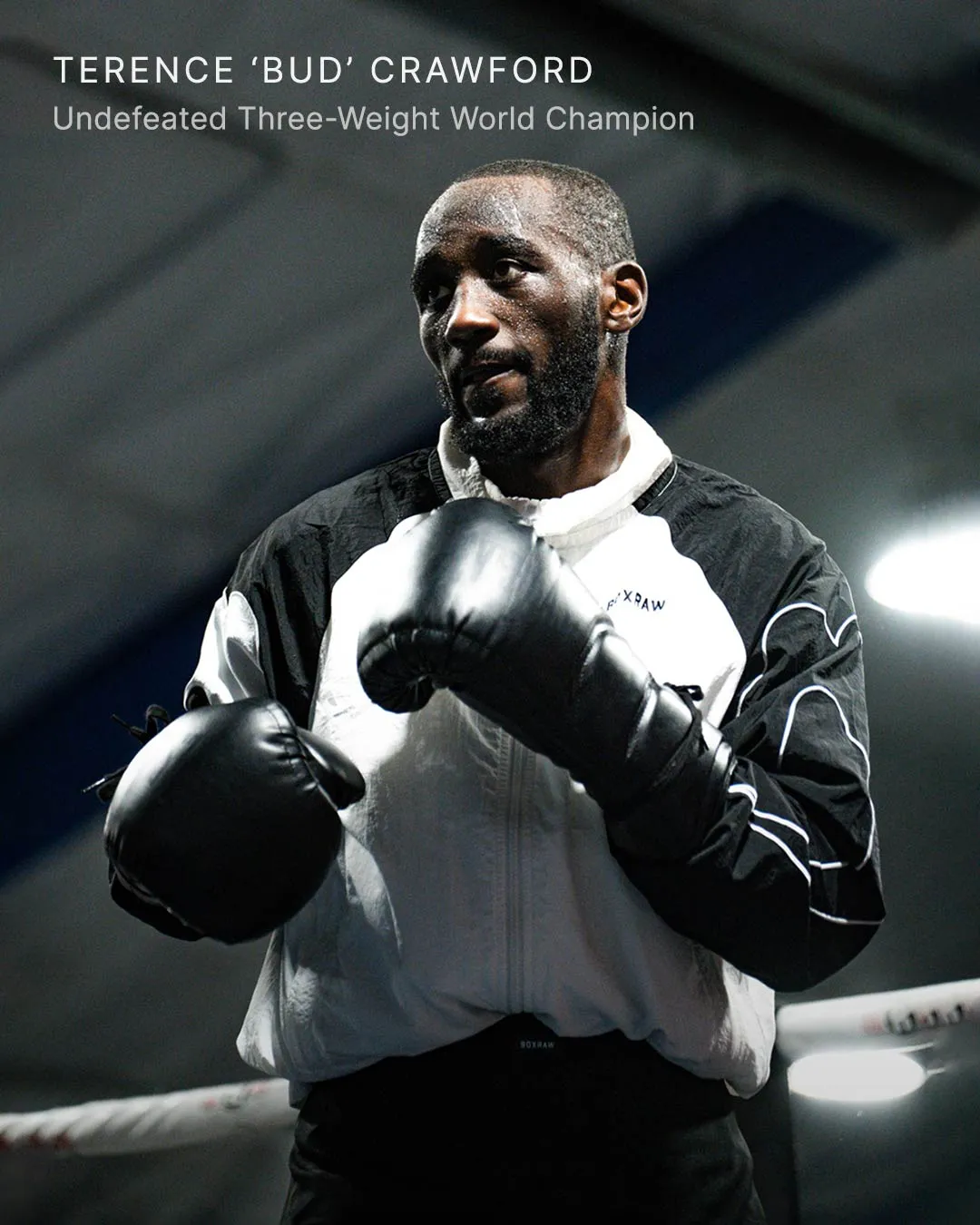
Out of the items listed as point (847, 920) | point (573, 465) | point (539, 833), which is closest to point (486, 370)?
point (573, 465)

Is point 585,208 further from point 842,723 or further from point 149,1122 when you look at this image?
point 149,1122

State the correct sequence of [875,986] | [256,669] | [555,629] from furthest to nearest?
[875,986] < [256,669] < [555,629]

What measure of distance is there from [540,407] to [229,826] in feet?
1.49

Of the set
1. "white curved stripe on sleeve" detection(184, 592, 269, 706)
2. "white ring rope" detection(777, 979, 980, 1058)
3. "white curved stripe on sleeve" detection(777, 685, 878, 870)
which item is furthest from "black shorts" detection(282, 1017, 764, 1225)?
"white ring rope" detection(777, 979, 980, 1058)

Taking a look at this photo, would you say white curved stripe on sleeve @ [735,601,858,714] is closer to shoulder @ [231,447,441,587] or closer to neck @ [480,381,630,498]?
neck @ [480,381,630,498]

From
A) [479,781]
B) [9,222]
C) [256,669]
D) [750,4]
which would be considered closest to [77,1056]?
[256,669]

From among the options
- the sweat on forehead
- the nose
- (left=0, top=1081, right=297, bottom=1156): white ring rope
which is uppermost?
the sweat on forehead

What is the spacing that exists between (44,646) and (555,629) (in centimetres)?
106

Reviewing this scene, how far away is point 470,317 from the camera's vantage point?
1.36m

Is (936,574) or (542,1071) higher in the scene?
(936,574)

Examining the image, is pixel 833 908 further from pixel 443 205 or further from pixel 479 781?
pixel 443 205

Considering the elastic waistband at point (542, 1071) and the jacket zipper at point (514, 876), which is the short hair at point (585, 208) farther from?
the elastic waistband at point (542, 1071)

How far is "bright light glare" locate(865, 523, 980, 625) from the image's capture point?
6.53 ft

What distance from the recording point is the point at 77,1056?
1.89 m
